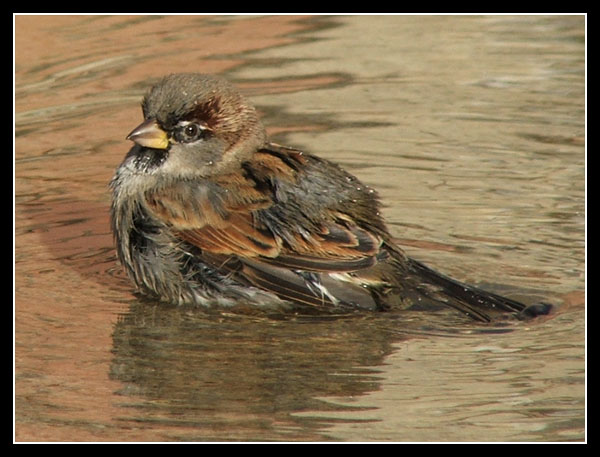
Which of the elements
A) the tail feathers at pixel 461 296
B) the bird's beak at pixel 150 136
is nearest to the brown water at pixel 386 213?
the tail feathers at pixel 461 296

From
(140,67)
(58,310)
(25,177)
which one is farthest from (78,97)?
(58,310)

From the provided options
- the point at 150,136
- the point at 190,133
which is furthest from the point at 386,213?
the point at 150,136

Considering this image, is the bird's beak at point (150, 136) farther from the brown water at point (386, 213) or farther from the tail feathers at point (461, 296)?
the tail feathers at point (461, 296)

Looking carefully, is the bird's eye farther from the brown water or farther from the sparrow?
the brown water

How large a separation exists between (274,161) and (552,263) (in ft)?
6.09

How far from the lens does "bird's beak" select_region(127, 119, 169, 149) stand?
23.1 feet

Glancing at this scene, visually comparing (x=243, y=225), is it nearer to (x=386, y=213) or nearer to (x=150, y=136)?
(x=150, y=136)

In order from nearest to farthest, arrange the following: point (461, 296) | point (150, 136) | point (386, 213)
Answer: point (461, 296), point (150, 136), point (386, 213)

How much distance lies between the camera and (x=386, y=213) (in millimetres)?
8734

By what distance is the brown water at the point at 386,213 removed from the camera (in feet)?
19.7

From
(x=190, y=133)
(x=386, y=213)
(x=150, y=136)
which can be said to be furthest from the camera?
(x=386, y=213)

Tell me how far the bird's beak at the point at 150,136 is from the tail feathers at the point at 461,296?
1508 mm

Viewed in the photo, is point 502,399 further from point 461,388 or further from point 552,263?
point 552,263

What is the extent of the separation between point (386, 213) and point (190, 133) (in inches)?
76.4
